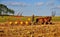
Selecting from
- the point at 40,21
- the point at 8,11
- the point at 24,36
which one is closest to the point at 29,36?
the point at 24,36

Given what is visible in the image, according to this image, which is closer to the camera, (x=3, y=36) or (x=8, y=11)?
(x=3, y=36)

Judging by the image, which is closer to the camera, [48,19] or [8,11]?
[48,19]

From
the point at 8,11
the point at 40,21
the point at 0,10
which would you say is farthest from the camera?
the point at 8,11

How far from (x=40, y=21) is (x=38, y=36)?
14.8 metres

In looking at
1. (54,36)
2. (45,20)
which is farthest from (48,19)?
(54,36)

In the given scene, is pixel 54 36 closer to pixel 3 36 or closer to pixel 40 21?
pixel 3 36

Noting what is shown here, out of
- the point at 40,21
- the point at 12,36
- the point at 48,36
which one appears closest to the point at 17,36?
the point at 12,36

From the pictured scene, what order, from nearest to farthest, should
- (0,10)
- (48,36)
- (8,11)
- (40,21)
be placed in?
(48,36), (40,21), (0,10), (8,11)

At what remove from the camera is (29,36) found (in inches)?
460

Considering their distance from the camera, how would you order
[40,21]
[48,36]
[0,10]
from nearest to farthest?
[48,36] → [40,21] → [0,10]

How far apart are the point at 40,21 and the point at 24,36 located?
1482cm

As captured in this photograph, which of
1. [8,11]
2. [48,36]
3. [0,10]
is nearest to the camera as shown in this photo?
[48,36]

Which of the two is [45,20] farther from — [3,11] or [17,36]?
[3,11]

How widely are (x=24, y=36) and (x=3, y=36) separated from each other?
Answer: 1.28 meters
